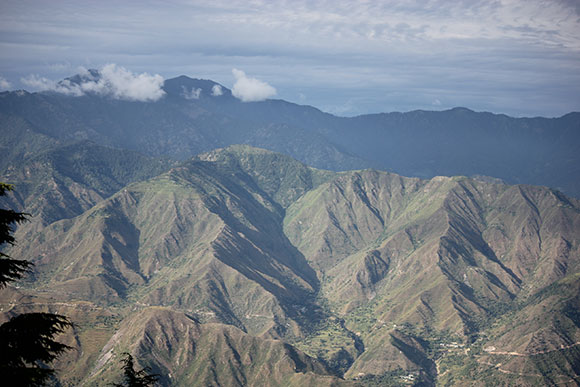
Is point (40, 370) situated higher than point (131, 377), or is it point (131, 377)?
point (40, 370)

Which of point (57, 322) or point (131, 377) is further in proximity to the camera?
point (131, 377)

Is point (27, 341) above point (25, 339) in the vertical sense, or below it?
below

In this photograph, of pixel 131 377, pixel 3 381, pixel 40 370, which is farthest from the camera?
pixel 131 377

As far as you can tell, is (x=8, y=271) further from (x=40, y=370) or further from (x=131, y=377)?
(x=131, y=377)

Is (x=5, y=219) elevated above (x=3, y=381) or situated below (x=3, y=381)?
above

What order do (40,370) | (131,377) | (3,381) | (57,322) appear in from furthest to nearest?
(131,377), (57,322), (40,370), (3,381)

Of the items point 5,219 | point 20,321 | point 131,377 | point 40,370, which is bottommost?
point 131,377

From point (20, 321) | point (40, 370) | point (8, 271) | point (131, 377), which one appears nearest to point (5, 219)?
point (8, 271)

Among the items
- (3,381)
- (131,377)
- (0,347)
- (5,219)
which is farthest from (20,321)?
(131,377)

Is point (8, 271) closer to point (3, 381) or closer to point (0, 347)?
point (0, 347)
